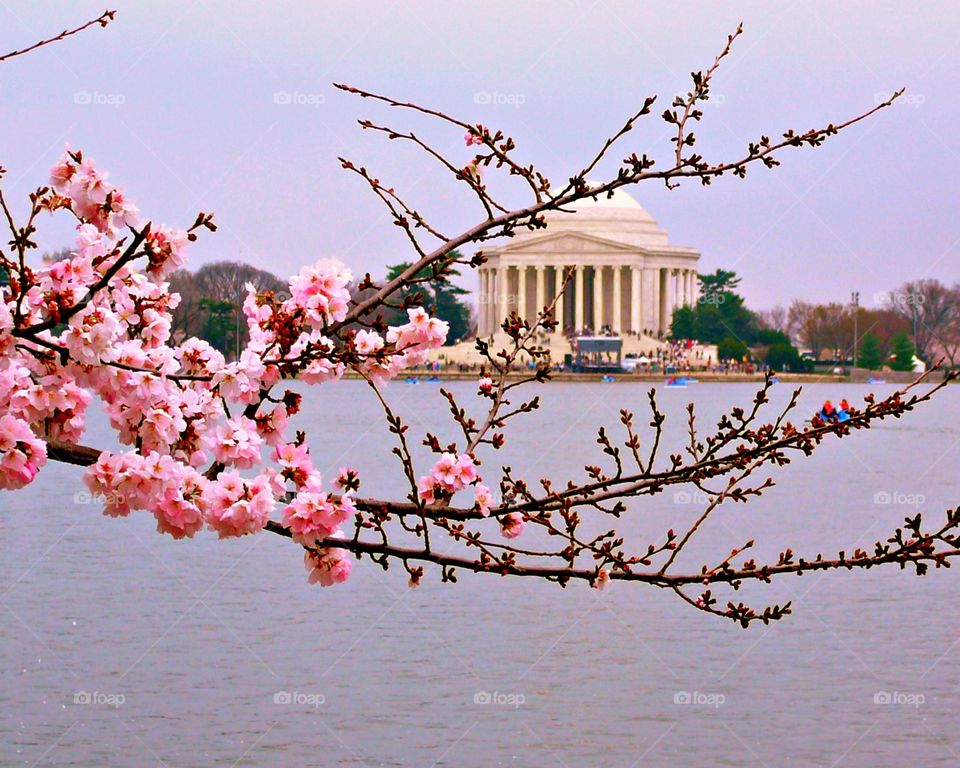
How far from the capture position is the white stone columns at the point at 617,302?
146650 mm

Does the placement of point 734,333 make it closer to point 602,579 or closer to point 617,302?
point 617,302

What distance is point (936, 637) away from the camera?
63.1 feet

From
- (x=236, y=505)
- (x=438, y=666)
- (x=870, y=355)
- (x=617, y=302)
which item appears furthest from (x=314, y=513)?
(x=617, y=302)

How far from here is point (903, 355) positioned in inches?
4993

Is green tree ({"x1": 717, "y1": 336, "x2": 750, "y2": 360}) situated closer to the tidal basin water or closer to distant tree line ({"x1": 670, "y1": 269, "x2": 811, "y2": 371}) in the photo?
distant tree line ({"x1": 670, "y1": 269, "x2": 811, "y2": 371})

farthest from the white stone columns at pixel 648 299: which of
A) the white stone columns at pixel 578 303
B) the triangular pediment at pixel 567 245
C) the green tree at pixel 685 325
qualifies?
the green tree at pixel 685 325

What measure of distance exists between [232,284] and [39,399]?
7849cm

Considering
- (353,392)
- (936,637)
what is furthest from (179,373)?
(353,392)

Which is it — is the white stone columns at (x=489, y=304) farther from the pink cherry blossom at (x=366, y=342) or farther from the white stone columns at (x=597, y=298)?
the pink cherry blossom at (x=366, y=342)

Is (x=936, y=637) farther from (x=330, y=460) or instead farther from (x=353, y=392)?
(x=353, y=392)

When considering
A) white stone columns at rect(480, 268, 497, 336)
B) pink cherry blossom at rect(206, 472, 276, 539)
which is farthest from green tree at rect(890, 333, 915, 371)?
pink cherry blossom at rect(206, 472, 276, 539)

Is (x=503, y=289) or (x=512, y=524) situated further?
(x=503, y=289)

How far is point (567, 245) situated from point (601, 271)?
4.49m

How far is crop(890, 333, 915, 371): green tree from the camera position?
126500 mm
